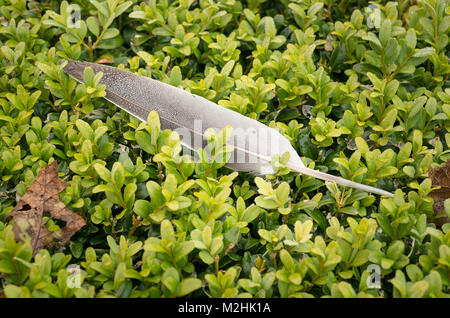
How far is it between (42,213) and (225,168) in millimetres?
685

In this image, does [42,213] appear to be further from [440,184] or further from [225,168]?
[440,184]

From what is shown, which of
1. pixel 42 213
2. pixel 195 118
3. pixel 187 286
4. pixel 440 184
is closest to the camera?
pixel 187 286

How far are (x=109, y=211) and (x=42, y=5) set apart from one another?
4.55 ft

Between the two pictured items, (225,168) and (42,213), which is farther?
A: (225,168)

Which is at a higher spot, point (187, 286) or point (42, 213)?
point (42, 213)

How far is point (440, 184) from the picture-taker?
5.53 feet

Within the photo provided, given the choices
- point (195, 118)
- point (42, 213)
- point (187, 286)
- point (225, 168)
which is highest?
point (195, 118)

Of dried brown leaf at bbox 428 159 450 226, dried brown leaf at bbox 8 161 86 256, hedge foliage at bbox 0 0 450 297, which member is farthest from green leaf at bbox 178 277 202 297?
dried brown leaf at bbox 428 159 450 226

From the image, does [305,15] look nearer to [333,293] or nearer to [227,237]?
[227,237]

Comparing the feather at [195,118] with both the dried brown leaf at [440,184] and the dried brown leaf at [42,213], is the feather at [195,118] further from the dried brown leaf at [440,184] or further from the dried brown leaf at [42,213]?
the dried brown leaf at [42,213]

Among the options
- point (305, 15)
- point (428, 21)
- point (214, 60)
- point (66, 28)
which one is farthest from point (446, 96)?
point (66, 28)

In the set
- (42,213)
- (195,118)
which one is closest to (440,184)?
(195,118)

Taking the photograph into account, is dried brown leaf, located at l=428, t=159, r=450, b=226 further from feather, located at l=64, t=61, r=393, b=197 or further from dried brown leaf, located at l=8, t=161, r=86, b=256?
dried brown leaf, located at l=8, t=161, r=86, b=256

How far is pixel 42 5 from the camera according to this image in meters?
2.39
